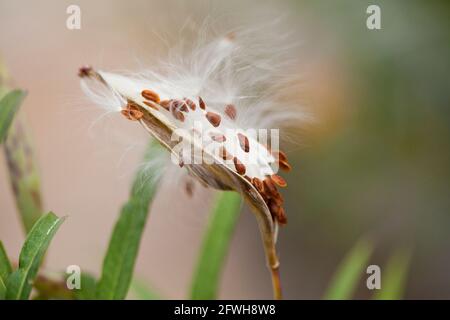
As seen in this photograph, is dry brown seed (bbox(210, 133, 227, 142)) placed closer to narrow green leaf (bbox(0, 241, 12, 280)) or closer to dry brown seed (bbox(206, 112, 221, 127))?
dry brown seed (bbox(206, 112, 221, 127))

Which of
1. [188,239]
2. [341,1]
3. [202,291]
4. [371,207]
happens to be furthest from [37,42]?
[202,291]

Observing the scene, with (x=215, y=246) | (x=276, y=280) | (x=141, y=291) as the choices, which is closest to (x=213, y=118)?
(x=276, y=280)

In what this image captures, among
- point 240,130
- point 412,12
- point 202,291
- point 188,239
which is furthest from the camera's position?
point 188,239

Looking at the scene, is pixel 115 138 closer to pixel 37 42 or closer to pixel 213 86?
pixel 213 86

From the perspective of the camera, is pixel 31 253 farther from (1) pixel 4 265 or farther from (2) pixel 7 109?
(2) pixel 7 109

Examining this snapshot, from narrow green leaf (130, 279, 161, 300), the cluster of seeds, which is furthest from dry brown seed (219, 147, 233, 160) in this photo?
narrow green leaf (130, 279, 161, 300)
